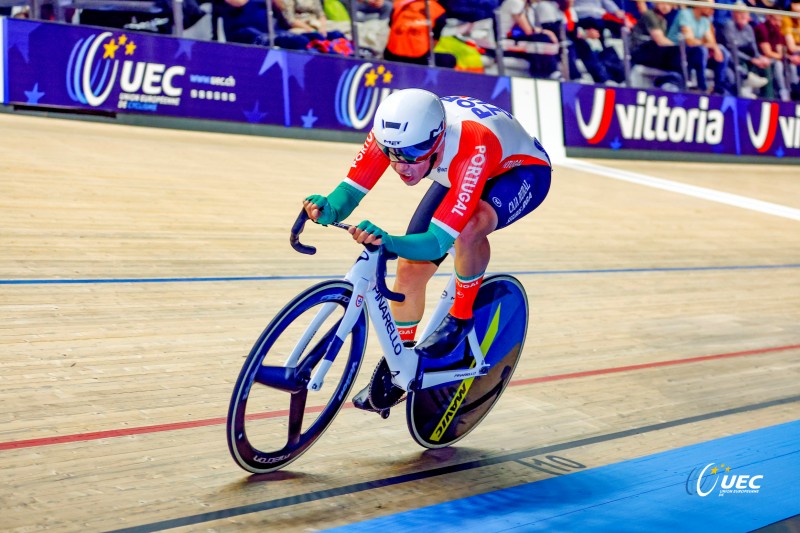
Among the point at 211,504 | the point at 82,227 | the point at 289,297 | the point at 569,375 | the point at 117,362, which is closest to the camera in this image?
the point at 211,504

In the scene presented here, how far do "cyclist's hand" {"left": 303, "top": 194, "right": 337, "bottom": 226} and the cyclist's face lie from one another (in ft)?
0.66

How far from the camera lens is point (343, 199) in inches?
101

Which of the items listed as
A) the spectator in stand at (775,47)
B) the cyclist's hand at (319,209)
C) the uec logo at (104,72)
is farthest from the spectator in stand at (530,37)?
the cyclist's hand at (319,209)

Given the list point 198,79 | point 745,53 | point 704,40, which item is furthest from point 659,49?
point 198,79

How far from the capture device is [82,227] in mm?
5195

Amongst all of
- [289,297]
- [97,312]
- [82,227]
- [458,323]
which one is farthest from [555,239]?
[458,323]

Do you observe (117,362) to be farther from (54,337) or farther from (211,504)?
(211,504)

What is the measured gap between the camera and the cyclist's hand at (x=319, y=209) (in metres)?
2.41

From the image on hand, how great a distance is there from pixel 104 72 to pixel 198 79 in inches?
34.5

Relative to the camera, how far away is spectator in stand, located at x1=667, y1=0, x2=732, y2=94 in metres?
12.3

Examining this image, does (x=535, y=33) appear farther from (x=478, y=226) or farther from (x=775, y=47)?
(x=478, y=226)

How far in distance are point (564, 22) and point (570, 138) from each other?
4.51ft

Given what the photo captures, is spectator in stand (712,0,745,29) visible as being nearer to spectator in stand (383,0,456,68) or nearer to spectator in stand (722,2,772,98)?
spectator in stand (722,2,772,98)

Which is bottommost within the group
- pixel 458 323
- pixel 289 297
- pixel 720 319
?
pixel 720 319
